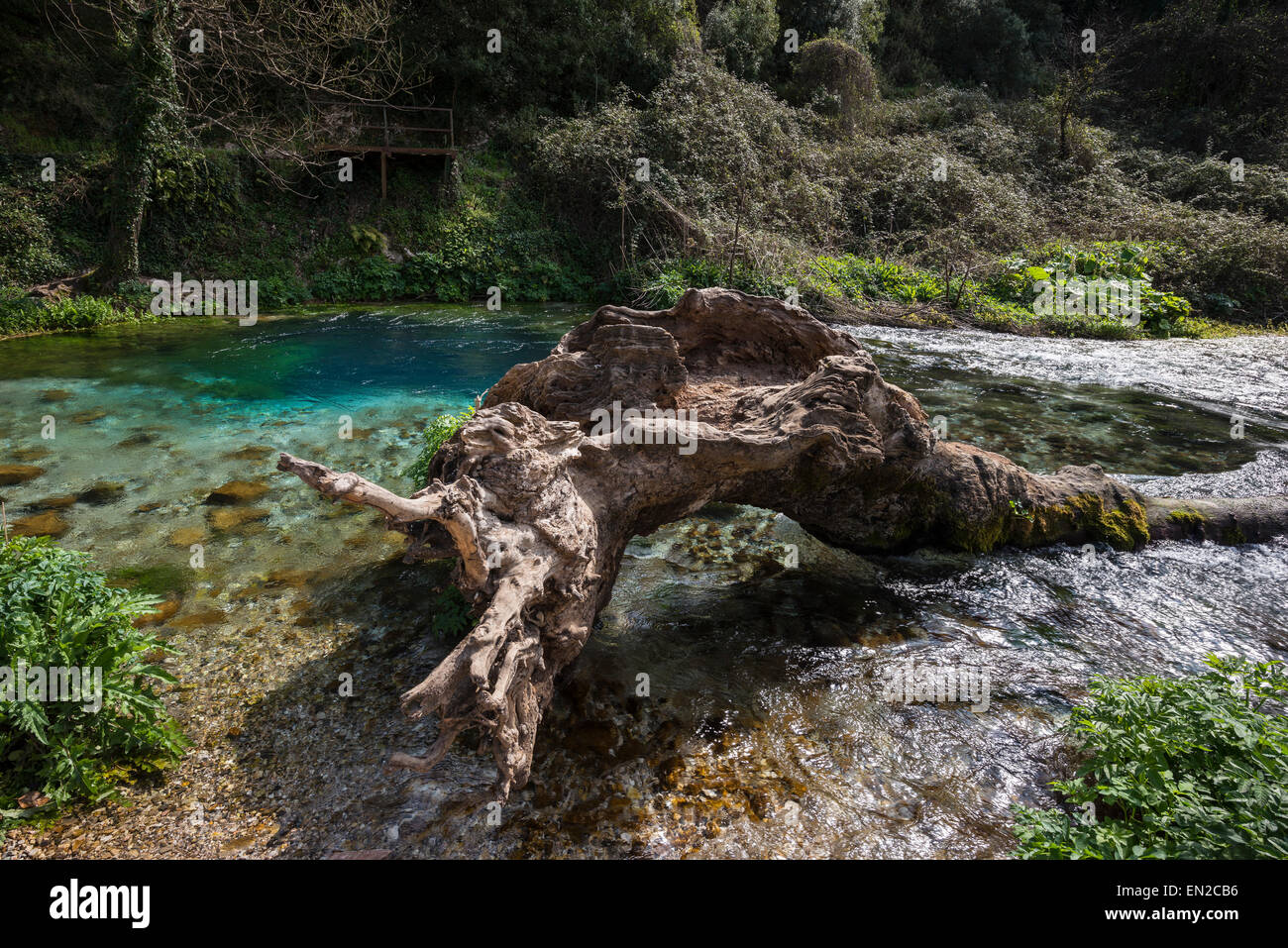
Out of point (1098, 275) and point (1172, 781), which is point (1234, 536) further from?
point (1098, 275)

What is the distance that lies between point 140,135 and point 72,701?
16.4 m

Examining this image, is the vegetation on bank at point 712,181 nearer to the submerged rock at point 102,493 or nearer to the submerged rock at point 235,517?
the submerged rock at point 102,493

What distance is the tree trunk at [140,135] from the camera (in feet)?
45.8

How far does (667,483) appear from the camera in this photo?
4344 mm

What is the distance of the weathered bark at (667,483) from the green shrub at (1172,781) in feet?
6.80

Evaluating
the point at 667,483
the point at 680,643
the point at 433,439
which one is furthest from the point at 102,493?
the point at 680,643

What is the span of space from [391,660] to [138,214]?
640 inches

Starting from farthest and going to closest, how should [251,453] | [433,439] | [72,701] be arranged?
[251,453] < [433,439] < [72,701]

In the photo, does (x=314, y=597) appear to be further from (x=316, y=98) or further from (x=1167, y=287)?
(x=316, y=98)

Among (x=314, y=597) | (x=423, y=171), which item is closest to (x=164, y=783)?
(x=314, y=597)

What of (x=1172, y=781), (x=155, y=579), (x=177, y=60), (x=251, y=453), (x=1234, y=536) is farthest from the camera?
(x=177, y=60)

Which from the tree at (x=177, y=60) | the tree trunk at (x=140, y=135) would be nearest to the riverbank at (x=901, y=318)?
the tree trunk at (x=140, y=135)

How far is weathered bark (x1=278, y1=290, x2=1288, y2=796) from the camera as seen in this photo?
2957 mm

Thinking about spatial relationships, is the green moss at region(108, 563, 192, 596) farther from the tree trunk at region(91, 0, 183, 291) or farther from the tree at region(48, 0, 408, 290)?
the tree trunk at region(91, 0, 183, 291)
